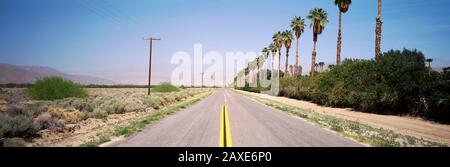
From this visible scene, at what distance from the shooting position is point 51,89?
106 feet

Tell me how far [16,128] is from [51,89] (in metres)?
24.6

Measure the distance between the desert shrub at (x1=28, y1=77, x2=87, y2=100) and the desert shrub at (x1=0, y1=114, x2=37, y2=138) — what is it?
76.0 feet

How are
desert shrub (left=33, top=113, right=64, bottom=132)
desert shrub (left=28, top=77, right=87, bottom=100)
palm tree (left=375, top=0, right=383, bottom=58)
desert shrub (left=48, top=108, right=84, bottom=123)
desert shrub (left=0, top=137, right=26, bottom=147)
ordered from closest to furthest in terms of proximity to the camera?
desert shrub (left=0, top=137, right=26, bottom=147) → desert shrub (left=33, top=113, right=64, bottom=132) → desert shrub (left=48, top=108, right=84, bottom=123) → palm tree (left=375, top=0, right=383, bottom=58) → desert shrub (left=28, top=77, right=87, bottom=100)

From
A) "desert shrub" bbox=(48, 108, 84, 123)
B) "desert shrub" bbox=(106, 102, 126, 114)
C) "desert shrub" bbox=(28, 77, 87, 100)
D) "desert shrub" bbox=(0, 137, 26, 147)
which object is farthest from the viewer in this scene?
"desert shrub" bbox=(28, 77, 87, 100)

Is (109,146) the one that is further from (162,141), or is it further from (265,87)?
(265,87)

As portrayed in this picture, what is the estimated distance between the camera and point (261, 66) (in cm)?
13088

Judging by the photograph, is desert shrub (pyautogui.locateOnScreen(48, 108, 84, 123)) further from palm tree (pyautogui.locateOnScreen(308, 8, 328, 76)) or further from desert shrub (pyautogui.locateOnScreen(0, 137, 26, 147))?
palm tree (pyautogui.locateOnScreen(308, 8, 328, 76))

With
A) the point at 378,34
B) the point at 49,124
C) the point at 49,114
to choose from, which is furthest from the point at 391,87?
the point at 49,114

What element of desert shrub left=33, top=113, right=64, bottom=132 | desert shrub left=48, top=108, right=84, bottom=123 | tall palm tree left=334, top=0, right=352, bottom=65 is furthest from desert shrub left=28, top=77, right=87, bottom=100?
tall palm tree left=334, top=0, right=352, bottom=65

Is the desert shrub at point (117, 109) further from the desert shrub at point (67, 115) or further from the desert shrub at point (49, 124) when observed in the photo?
the desert shrub at point (49, 124)

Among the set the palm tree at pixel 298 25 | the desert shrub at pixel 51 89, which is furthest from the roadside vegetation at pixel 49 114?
the palm tree at pixel 298 25

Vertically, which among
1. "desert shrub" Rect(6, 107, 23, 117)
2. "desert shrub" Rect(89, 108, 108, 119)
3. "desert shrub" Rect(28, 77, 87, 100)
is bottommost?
"desert shrub" Rect(89, 108, 108, 119)

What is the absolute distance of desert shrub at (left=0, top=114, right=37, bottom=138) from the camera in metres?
10.4
